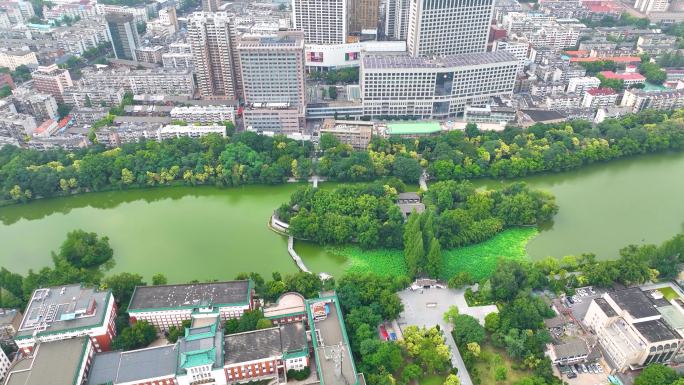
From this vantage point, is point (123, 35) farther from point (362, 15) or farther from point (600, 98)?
point (600, 98)

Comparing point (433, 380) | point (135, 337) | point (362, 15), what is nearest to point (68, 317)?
point (135, 337)

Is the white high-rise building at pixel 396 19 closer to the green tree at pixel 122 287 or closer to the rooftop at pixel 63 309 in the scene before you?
the green tree at pixel 122 287

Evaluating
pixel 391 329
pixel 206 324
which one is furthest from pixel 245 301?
pixel 391 329

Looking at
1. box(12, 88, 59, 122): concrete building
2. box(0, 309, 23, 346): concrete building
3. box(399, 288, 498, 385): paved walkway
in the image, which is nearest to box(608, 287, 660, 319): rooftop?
box(399, 288, 498, 385): paved walkway

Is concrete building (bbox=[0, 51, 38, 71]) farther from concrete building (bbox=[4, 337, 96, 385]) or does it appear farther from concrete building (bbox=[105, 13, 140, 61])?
concrete building (bbox=[4, 337, 96, 385])

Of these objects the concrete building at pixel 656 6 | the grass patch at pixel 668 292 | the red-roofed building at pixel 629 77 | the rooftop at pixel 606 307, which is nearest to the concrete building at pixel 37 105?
the rooftop at pixel 606 307
